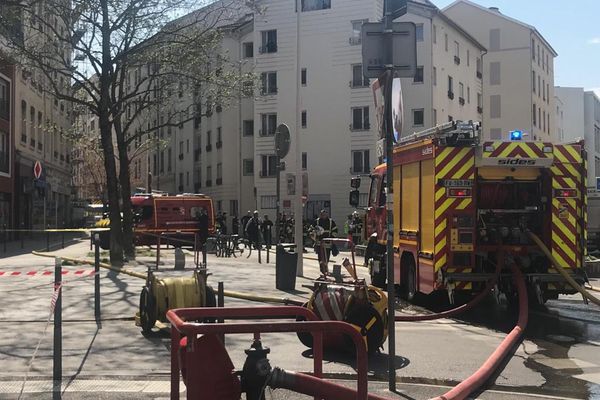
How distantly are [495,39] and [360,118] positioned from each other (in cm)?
2213

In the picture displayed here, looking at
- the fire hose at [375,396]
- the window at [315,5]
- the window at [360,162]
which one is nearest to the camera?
the fire hose at [375,396]

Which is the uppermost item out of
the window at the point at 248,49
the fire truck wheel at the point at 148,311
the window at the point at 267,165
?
the window at the point at 248,49

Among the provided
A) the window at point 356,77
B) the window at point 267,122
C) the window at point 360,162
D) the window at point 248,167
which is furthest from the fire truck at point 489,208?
the window at point 248,167

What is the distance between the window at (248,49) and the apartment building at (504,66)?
68.6ft

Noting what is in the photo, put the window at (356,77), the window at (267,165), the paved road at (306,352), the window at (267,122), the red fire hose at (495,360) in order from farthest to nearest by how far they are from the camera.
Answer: the window at (267,122)
the window at (267,165)
the window at (356,77)
the paved road at (306,352)
the red fire hose at (495,360)

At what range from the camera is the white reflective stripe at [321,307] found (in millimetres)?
7355

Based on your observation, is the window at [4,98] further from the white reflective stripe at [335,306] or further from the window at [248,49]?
the white reflective stripe at [335,306]

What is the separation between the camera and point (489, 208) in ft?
34.8

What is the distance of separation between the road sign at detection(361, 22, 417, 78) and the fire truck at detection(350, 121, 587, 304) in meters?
4.15

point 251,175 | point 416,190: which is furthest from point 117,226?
point 251,175

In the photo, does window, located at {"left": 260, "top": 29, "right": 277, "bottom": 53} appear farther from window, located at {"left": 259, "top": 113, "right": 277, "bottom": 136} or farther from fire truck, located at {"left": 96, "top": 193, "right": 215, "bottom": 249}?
fire truck, located at {"left": 96, "top": 193, "right": 215, "bottom": 249}

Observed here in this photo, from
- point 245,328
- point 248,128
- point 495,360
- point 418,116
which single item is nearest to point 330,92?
point 418,116

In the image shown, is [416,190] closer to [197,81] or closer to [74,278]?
[74,278]

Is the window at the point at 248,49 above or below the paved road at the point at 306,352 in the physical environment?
above
